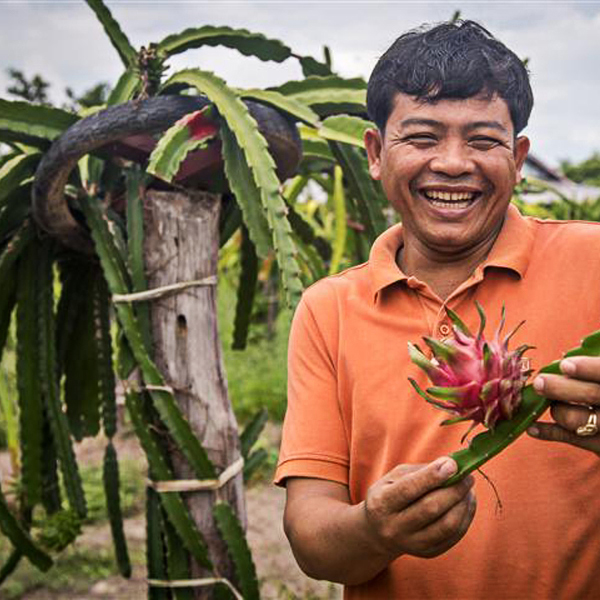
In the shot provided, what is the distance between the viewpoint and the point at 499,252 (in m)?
1.09

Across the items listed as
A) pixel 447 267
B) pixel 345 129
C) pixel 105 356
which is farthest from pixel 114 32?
pixel 447 267

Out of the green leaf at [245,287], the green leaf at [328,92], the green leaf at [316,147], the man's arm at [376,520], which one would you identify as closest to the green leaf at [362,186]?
the green leaf at [328,92]

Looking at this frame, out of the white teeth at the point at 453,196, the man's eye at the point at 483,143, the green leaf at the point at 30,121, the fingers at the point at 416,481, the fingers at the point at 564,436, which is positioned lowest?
the fingers at the point at 416,481

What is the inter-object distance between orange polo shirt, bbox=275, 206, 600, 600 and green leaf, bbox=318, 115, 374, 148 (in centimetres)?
54

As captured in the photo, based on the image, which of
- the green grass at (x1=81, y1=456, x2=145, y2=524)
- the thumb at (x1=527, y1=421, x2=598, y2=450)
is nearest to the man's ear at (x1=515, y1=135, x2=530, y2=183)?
the thumb at (x1=527, y1=421, x2=598, y2=450)

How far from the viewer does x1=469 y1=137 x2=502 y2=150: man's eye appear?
1.05 metres

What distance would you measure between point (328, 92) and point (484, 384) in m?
1.21

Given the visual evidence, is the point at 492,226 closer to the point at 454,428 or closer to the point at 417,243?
the point at 417,243

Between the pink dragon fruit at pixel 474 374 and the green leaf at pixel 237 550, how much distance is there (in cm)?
114

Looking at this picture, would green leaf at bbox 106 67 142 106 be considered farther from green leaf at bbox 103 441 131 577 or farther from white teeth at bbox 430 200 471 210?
white teeth at bbox 430 200 471 210

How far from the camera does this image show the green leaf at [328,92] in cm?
181

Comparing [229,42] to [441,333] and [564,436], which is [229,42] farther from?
[564,436]

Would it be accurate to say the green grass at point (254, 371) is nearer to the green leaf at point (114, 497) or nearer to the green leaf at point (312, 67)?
the green leaf at point (114, 497)

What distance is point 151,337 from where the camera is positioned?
72.1 inches
